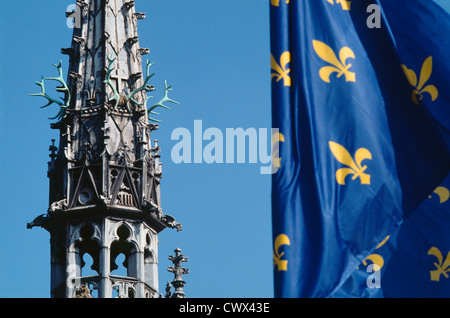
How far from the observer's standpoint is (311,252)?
742 inches

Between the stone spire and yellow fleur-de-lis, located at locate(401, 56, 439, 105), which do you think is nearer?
yellow fleur-de-lis, located at locate(401, 56, 439, 105)

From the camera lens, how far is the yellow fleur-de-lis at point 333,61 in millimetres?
20359

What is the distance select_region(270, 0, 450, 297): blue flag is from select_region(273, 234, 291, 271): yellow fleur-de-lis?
0.01 meters

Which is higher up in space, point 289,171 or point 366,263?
point 289,171

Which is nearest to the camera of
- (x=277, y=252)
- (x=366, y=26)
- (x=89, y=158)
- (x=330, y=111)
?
(x=277, y=252)

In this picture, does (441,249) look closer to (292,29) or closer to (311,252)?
(311,252)

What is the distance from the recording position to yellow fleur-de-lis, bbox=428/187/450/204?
20000 mm

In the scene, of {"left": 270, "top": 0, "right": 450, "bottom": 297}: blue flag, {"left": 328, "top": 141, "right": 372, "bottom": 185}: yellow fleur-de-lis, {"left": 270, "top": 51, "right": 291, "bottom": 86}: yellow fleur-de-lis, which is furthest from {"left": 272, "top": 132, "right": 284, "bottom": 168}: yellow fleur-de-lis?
{"left": 270, "top": 51, "right": 291, "bottom": 86}: yellow fleur-de-lis

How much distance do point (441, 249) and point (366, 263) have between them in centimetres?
117

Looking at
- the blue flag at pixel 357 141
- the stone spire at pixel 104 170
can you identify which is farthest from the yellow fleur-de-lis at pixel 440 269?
the stone spire at pixel 104 170

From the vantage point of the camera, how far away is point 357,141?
1994 cm

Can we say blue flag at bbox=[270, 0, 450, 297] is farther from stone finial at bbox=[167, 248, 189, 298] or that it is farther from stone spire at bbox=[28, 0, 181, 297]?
stone finial at bbox=[167, 248, 189, 298]

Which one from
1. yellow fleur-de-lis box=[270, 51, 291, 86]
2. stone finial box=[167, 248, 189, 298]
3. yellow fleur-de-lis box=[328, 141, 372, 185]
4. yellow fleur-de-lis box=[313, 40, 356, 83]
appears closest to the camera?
yellow fleur-de-lis box=[328, 141, 372, 185]
